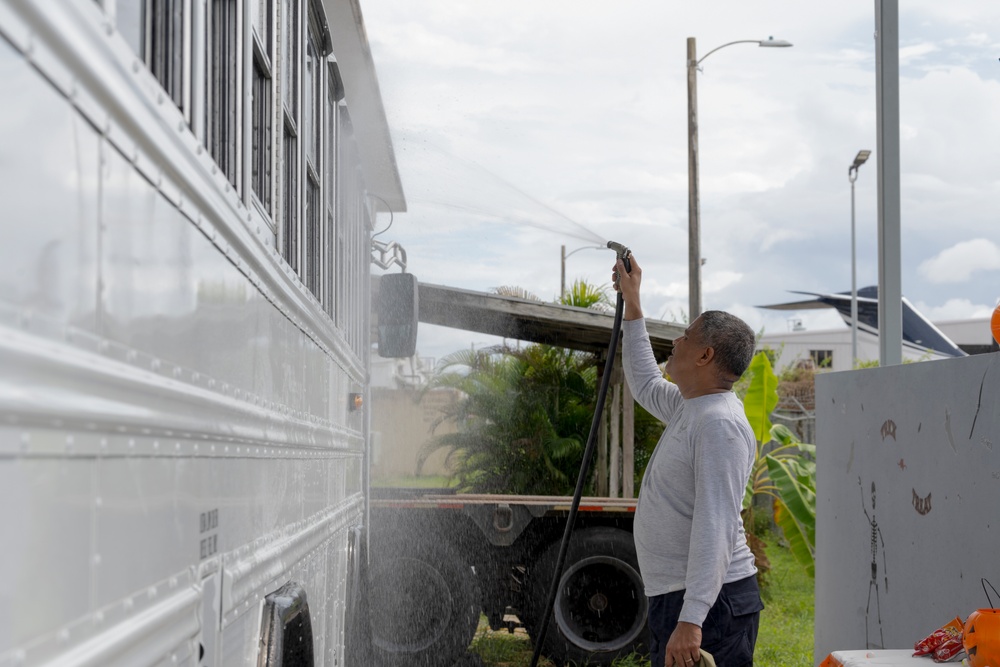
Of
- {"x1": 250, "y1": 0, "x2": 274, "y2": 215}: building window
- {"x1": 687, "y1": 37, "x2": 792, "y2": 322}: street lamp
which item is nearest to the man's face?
{"x1": 250, "y1": 0, "x2": 274, "y2": 215}: building window

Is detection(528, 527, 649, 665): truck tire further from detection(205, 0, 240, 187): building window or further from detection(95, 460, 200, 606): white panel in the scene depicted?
detection(95, 460, 200, 606): white panel

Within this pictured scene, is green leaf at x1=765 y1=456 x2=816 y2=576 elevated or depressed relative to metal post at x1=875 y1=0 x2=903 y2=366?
depressed

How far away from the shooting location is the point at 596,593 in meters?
7.08

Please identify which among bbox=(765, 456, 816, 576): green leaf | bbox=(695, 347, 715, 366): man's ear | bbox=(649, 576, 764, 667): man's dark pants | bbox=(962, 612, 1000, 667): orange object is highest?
bbox=(695, 347, 715, 366): man's ear

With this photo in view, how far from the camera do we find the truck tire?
22.9 feet

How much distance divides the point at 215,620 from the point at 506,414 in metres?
11.3

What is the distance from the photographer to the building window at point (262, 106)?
2129mm

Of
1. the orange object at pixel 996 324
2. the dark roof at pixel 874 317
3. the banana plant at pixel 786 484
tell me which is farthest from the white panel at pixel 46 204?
the dark roof at pixel 874 317

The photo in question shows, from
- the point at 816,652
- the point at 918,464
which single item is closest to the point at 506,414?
the point at 816,652

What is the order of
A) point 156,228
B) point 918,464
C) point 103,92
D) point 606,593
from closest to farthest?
point 103,92
point 156,228
point 918,464
point 606,593

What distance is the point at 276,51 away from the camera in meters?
2.35

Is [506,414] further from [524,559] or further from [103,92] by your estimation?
[103,92]

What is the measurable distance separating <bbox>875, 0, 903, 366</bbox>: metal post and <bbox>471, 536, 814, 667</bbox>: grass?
3653mm

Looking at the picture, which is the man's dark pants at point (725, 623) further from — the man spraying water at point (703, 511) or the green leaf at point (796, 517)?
the green leaf at point (796, 517)
